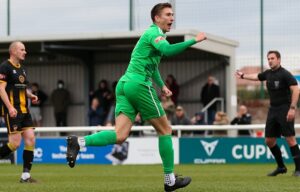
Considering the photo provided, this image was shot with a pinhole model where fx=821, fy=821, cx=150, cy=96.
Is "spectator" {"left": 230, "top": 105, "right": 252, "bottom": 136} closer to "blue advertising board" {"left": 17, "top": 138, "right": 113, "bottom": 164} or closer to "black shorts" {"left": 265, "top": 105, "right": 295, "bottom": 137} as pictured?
"blue advertising board" {"left": 17, "top": 138, "right": 113, "bottom": 164}

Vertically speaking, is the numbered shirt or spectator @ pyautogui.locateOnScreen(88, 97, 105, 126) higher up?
the numbered shirt

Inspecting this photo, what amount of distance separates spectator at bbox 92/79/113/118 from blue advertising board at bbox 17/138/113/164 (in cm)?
306

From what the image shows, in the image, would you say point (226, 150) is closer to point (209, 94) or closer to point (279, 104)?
point (209, 94)

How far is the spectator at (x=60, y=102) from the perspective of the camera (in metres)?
25.8

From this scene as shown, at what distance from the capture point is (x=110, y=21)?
2398 cm

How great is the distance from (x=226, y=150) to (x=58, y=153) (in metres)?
4.40

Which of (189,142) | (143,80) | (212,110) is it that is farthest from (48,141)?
(143,80)

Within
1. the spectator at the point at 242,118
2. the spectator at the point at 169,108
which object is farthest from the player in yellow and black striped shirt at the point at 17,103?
the spectator at the point at 169,108

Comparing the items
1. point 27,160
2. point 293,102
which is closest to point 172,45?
point 27,160

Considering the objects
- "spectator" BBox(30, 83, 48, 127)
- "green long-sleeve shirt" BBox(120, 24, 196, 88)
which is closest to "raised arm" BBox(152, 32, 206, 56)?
"green long-sleeve shirt" BBox(120, 24, 196, 88)

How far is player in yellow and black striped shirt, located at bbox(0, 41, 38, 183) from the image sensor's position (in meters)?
12.3

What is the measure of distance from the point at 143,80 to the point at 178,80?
16610 millimetres

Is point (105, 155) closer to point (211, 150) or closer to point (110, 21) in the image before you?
point (211, 150)

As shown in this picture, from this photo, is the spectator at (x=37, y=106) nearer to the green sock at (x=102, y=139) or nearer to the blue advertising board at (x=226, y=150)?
the blue advertising board at (x=226, y=150)
